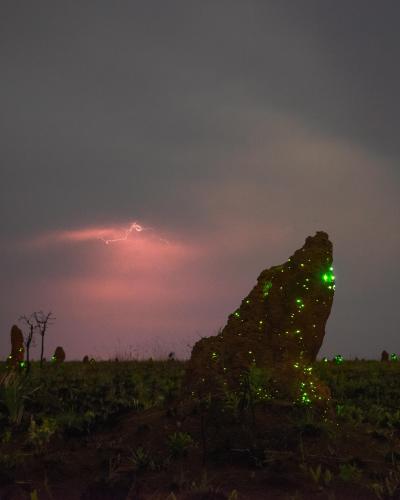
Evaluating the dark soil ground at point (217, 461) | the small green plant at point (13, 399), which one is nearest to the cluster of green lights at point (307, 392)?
the dark soil ground at point (217, 461)

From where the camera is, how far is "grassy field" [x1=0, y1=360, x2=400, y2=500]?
6645 millimetres

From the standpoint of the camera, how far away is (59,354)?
23781 mm

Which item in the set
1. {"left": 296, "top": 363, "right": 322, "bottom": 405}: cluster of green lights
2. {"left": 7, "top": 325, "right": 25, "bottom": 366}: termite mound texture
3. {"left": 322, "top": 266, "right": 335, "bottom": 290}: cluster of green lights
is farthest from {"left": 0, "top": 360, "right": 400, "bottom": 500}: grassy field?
{"left": 7, "top": 325, "right": 25, "bottom": 366}: termite mound texture

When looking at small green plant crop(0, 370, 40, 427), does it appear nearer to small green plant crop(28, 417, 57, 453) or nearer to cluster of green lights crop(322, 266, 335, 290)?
small green plant crop(28, 417, 57, 453)

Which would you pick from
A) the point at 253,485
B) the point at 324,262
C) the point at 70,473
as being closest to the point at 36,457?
the point at 70,473

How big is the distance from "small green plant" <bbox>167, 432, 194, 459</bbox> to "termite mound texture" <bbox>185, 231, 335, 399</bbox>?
95 cm

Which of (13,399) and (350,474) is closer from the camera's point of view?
(350,474)

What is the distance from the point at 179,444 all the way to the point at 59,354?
17002 mm

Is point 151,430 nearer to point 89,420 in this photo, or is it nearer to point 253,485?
point 89,420

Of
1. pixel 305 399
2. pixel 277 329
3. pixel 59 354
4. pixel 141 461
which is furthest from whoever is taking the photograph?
pixel 59 354

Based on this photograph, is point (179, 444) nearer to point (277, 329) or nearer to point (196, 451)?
point (196, 451)

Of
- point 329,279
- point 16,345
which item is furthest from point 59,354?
point 329,279

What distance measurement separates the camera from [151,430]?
832cm

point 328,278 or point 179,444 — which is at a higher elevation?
point 328,278
